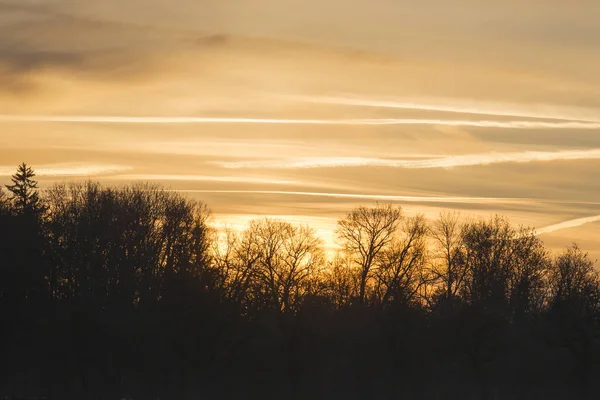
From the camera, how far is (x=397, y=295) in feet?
226

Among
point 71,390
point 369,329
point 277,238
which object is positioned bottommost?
point 71,390

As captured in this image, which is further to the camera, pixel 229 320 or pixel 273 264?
pixel 273 264

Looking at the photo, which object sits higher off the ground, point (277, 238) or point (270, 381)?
point (277, 238)

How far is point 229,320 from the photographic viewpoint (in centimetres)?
5722

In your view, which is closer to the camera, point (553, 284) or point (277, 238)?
point (277, 238)

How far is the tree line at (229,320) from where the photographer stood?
6038 centimetres

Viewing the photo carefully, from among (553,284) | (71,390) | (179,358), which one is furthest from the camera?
(553,284)

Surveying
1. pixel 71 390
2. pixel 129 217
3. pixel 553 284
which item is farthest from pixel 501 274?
pixel 71 390

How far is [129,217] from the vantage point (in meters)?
73.2

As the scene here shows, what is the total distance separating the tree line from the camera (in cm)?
6038

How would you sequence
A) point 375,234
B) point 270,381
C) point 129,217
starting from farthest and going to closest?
point 375,234, point 129,217, point 270,381

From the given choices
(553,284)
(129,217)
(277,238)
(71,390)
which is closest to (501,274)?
(553,284)

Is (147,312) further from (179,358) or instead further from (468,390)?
(468,390)

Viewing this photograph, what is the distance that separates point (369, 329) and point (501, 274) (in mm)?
27188
